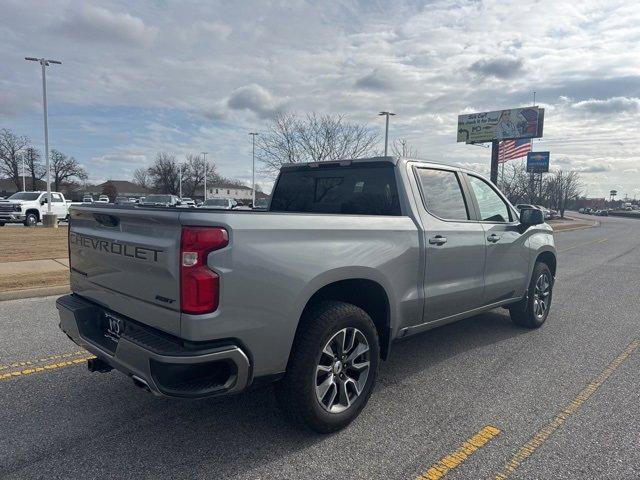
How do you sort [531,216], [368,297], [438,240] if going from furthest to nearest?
[531,216]
[438,240]
[368,297]

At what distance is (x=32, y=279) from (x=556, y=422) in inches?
298

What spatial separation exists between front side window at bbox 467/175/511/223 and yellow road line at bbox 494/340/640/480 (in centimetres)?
174

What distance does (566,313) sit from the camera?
670cm

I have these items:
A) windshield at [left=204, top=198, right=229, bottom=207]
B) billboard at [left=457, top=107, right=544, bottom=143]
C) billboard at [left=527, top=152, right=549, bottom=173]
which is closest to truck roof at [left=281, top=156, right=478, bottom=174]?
windshield at [left=204, top=198, right=229, bottom=207]

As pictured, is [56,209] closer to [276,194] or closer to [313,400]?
[276,194]

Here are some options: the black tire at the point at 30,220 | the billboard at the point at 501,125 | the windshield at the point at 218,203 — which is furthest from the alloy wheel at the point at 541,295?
the billboard at the point at 501,125

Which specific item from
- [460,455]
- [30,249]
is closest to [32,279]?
[30,249]

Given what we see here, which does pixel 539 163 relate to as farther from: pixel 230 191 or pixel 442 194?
pixel 230 191

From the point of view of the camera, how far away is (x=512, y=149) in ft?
118

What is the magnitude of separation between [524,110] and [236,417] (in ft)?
114

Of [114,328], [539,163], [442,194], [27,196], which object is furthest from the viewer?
[539,163]

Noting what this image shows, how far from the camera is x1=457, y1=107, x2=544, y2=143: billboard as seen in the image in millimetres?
32688

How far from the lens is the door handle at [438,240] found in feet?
12.7

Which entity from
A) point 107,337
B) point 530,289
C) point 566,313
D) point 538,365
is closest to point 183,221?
point 107,337
